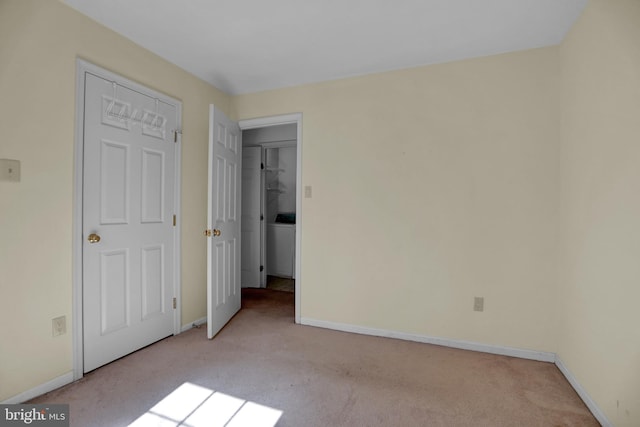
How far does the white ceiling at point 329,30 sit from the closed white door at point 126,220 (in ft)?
1.75

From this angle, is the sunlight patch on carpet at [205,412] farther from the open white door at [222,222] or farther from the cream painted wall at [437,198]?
the cream painted wall at [437,198]

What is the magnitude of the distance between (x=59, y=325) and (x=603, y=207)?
3382 millimetres

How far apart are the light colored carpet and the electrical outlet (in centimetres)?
35

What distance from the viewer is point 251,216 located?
450 centimetres

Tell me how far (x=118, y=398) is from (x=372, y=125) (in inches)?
110

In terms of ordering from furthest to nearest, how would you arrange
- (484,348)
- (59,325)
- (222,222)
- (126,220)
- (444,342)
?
1. (222,222)
2. (444,342)
3. (484,348)
4. (126,220)
5. (59,325)

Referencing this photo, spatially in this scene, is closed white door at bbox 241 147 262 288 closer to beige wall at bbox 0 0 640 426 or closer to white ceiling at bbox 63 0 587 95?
beige wall at bbox 0 0 640 426

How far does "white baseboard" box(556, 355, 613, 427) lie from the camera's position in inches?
61.8

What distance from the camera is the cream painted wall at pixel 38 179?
1.61 metres

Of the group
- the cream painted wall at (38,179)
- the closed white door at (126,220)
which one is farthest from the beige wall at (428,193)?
the closed white door at (126,220)

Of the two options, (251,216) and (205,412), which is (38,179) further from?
(251,216)

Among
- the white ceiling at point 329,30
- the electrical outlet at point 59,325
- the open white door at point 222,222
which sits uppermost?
the white ceiling at point 329,30

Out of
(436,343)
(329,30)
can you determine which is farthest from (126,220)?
(436,343)

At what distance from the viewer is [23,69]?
1.67 metres
